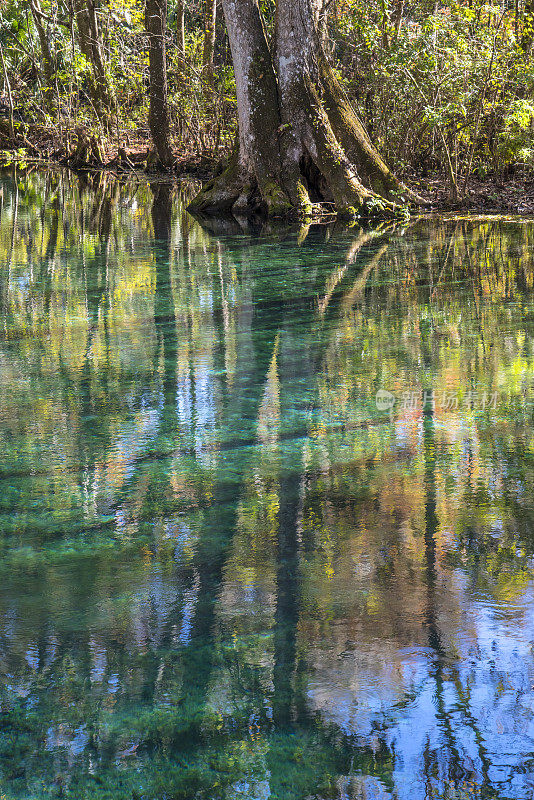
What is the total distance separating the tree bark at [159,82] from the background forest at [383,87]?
385 millimetres

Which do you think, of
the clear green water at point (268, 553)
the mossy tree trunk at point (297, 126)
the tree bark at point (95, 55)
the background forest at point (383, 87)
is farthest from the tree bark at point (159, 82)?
the clear green water at point (268, 553)

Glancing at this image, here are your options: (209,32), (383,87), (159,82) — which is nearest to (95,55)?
(209,32)

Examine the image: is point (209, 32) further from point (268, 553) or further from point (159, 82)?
point (268, 553)

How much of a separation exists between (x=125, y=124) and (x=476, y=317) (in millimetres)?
21001

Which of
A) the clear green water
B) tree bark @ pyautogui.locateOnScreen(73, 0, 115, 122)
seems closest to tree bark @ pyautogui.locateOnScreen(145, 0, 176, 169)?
tree bark @ pyautogui.locateOnScreen(73, 0, 115, 122)

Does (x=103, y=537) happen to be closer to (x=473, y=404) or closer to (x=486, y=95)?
(x=473, y=404)

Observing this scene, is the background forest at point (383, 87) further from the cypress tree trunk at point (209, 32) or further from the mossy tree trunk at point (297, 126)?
the mossy tree trunk at point (297, 126)

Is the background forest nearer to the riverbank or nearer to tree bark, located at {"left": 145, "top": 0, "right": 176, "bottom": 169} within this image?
the riverbank

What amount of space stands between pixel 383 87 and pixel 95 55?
42.3 feet

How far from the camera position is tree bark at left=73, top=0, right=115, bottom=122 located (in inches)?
927

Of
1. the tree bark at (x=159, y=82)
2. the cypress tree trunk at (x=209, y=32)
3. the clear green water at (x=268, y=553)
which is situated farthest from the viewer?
the cypress tree trunk at (x=209, y=32)

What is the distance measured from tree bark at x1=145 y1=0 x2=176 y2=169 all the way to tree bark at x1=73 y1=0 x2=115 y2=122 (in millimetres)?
2376

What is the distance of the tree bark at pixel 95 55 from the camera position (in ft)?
77.3

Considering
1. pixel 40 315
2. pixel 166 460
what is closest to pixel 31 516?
pixel 166 460
